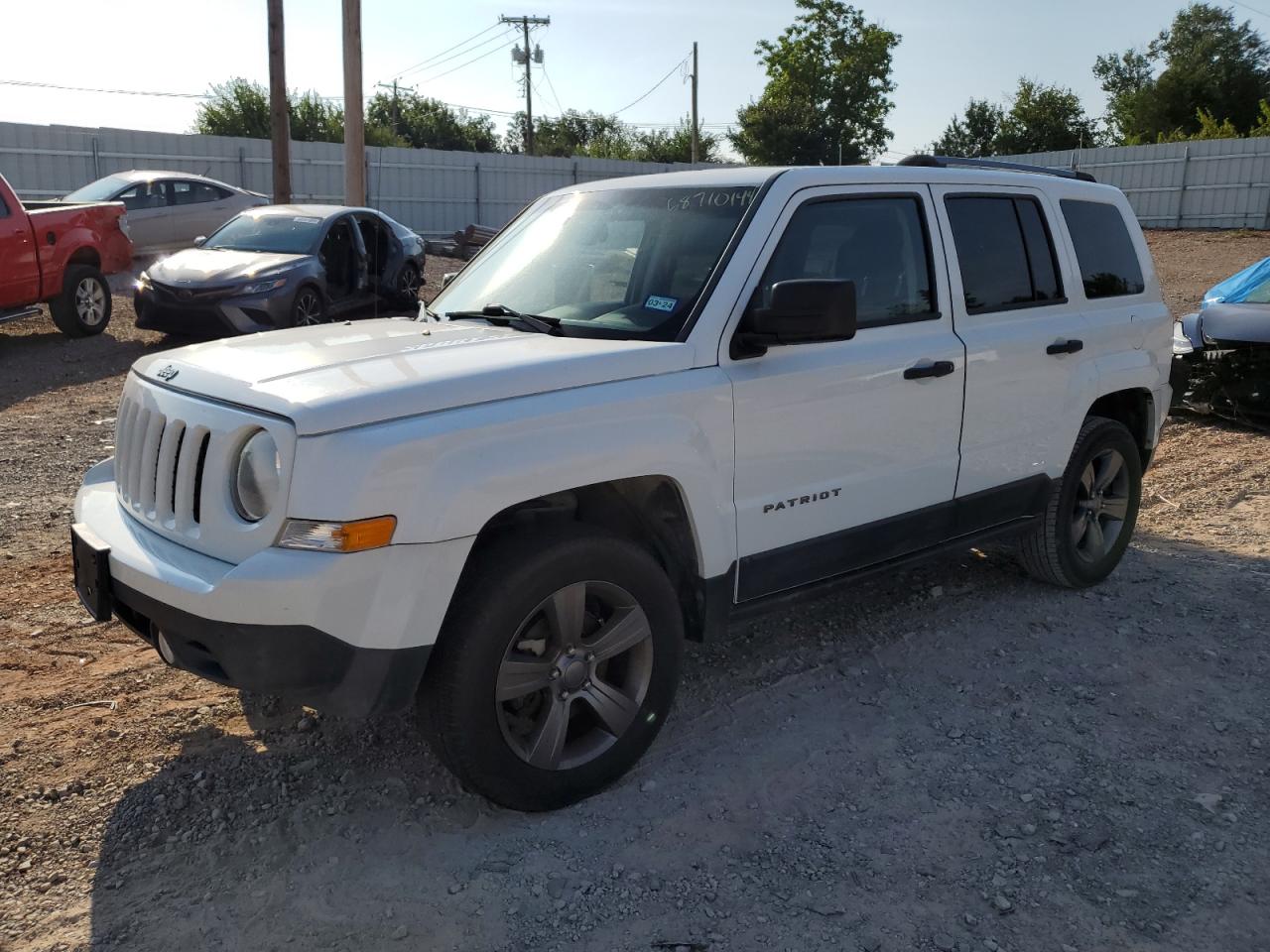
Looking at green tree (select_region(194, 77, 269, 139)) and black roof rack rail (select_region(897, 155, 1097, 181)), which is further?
green tree (select_region(194, 77, 269, 139))

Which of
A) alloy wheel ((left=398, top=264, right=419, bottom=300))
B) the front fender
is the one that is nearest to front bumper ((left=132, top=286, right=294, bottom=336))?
alloy wheel ((left=398, top=264, right=419, bottom=300))

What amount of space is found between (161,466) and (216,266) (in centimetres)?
966

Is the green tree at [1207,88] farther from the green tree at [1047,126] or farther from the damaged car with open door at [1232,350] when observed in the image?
the damaged car with open door at [1232,350]

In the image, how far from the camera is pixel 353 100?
1684cm

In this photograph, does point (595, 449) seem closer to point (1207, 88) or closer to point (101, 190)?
point (101, 190)

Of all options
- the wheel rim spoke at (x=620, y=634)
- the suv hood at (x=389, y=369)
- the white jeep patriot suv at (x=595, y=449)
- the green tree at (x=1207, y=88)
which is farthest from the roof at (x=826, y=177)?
the green tree at (x=1207, y=88)

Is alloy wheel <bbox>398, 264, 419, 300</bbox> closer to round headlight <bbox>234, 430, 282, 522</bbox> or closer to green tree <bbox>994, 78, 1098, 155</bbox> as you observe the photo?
round headlight <bbox>234, 430, 282, 522</bbox>

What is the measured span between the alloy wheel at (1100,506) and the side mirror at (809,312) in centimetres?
235

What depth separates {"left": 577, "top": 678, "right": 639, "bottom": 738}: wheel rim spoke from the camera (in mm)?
3588

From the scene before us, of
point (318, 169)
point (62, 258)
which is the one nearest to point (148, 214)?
point (62, 258)

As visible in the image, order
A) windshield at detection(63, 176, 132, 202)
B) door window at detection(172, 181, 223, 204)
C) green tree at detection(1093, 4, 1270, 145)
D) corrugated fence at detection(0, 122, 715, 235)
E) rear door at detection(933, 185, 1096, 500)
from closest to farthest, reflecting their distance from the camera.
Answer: rear door at detection(933, 185, 1096, 500) < windshield at detection(63, 176, 132, 202) < door window at detection(172, 181, 223, 204) < corrugated fence at detection(0, 122, 715, 235) < green tree at detection(1093, 4, 1270, 145)

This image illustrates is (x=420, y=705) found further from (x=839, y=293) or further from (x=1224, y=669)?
(x=1224, y=669)

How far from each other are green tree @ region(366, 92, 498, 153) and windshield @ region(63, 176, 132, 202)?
5112 centimetres

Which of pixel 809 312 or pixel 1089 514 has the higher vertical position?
pixel 809 312
